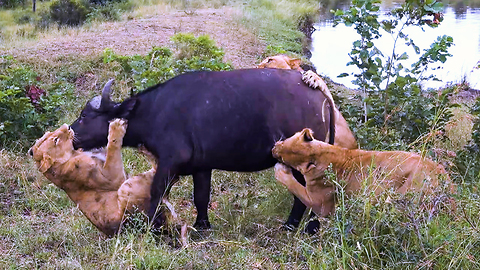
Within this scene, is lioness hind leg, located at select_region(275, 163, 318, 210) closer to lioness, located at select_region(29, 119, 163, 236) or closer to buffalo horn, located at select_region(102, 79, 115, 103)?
lioness, located at select_region(29, 119, 163, 236)

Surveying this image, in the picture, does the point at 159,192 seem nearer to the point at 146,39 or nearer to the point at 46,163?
the point at 46,163

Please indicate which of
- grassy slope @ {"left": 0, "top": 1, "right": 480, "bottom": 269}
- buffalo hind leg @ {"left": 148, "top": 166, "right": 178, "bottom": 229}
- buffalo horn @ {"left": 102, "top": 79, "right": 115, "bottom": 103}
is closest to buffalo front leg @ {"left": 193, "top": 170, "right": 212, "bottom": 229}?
grassy slope @ {"left": 0, "top": 1, "right": 480, "bottom": 269}

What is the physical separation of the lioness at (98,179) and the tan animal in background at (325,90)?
1.55 meters

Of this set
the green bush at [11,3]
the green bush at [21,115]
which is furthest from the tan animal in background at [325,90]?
the green bush at [11,3]

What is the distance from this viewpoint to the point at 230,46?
1529cm

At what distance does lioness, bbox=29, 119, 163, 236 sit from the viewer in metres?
5.11

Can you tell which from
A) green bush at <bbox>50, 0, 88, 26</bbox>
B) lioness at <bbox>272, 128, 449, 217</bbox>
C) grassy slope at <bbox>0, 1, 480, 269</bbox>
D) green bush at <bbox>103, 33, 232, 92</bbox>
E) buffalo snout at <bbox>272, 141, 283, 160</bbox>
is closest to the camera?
grassy slope at <bbox>0, 1, 480, 269</bbox>

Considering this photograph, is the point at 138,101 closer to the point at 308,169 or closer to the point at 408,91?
the point at 308,169

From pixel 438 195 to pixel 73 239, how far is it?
9.36 ft

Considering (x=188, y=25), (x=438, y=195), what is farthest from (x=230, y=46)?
(x=438, y=195)

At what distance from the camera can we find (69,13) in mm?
23188

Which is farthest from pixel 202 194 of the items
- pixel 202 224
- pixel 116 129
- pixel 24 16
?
pixel 24 16

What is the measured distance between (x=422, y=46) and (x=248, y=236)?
47.0 feet

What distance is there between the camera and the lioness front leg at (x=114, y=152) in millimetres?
5215
